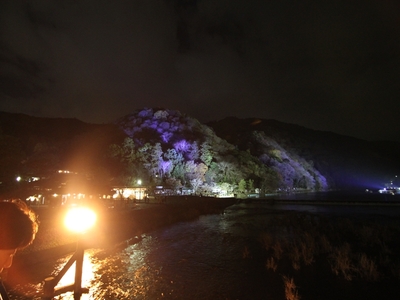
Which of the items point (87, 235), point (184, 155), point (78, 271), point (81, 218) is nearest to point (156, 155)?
point (184, 155)

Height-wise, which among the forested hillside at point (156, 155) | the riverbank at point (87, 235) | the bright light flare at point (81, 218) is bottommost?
the riverbank at point (87, 235)

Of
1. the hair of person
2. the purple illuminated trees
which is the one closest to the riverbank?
the hair of person

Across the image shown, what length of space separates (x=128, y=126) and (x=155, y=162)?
2523cm

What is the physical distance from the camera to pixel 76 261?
482 centimetres

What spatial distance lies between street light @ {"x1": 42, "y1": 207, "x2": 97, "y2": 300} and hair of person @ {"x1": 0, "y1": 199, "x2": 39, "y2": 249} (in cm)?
267

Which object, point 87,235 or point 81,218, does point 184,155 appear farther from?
point 81,218

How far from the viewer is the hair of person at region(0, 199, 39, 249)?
2.21 meters

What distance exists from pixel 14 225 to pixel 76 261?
3105mm

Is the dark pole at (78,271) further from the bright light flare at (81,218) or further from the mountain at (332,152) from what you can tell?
the mountain at (332,152)

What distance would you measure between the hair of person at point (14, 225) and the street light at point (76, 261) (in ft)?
8.76

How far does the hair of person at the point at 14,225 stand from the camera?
7.25 feet

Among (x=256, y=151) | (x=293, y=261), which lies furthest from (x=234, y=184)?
(x=293, y=261)

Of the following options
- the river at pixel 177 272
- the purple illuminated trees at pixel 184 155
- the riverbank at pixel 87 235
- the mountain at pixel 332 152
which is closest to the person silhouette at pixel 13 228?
the riverbank at pixel 87 235

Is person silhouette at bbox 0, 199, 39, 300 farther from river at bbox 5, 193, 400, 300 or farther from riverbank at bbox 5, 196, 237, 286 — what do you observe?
river at bbox 5, 193, 400, 300
